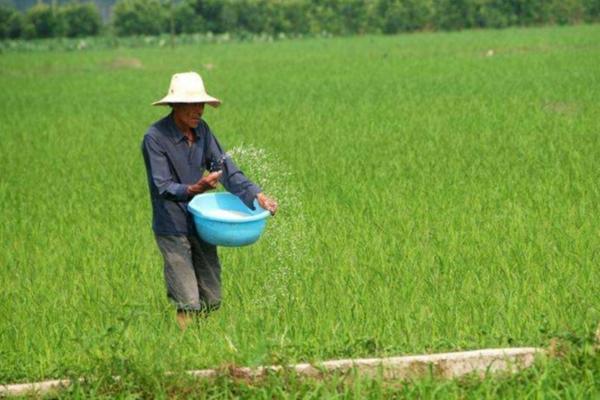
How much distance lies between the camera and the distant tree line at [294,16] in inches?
2687

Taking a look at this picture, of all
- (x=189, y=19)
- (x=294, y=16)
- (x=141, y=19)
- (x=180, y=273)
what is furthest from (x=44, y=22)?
(x=180, y=273)

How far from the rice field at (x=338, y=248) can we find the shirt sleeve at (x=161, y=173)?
1.35 feet

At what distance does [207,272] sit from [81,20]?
258 feet

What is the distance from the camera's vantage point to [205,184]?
491 centimetres

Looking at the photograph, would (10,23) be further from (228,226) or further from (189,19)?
(228,226)

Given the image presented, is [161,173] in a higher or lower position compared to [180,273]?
higher

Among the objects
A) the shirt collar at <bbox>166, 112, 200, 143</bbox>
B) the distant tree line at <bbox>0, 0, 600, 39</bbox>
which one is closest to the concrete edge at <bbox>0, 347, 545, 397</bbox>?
the shirt collar at <bbox>166, 112, 200, 143</bbox>

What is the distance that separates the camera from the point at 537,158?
35.2 feet

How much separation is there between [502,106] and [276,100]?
5147mm

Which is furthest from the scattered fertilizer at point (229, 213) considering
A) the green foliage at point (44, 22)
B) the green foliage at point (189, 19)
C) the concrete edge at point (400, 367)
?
the green foliage at point (189, 19)

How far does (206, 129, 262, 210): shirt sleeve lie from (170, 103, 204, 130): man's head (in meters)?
0.18

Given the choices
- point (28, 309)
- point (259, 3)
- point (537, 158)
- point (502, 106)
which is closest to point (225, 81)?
point (502, 106)

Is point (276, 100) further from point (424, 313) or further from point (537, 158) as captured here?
point (424, 313)

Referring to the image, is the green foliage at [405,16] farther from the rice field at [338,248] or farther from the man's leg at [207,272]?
the man's leg at [207,272]
